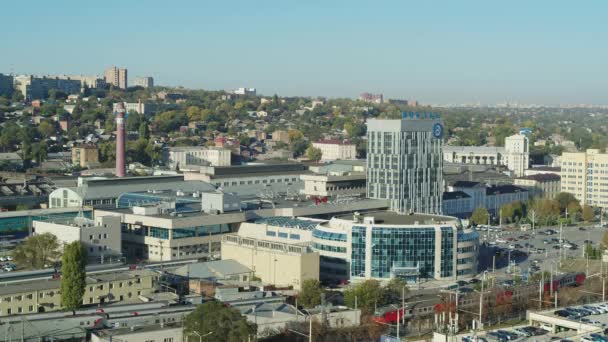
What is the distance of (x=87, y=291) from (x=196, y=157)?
29.3 m

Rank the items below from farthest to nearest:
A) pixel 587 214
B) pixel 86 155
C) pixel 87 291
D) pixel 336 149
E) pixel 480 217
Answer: pixel 336 149, pixel 86 155, pixel 587 214, pixel 480 217, pixel 87 291

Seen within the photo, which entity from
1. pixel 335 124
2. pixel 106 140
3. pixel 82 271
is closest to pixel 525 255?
pixel 82 271

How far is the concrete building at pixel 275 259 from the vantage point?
69.4 ft

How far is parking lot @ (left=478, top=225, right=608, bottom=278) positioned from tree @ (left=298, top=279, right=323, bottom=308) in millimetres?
6358

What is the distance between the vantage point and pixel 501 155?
51875mm

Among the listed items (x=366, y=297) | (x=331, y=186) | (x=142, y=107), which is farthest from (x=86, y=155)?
(x=366, y=297)

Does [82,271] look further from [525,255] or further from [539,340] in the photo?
[525,255]

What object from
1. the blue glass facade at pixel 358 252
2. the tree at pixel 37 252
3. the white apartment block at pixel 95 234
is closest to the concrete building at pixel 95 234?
the white apartment block at pixel 95 234

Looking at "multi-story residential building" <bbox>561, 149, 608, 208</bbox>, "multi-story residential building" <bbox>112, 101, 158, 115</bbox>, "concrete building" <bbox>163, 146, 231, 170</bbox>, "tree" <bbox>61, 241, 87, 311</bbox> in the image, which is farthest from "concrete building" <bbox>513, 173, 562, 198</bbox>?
"multi-story residential building" <bbox>112, 101, 158, 115</bbox>

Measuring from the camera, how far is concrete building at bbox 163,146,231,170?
48.1 metres

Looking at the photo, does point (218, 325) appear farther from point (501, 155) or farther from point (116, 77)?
point (116, 77)

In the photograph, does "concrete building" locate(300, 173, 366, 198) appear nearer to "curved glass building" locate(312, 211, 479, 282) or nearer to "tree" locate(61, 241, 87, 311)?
"curved glass building" locate(312, 211, 479, 282)

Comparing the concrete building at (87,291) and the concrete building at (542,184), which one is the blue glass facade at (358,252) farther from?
the concrete building at (542,184)

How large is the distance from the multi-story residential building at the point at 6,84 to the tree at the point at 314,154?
26.2 meters
